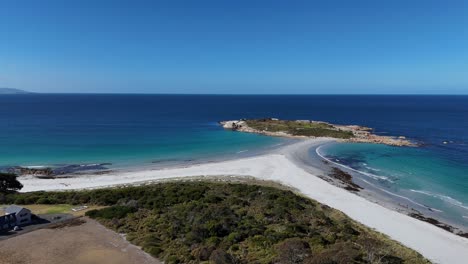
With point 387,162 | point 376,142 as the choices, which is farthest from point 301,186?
point 376,142

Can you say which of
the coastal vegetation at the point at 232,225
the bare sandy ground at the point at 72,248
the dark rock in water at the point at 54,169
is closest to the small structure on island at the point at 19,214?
the bare sandy ground at the point at 72,248

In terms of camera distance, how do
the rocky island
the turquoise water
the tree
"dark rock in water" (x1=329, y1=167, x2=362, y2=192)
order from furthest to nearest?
the rocky island < "dark rock in water" (x1=329, y1=167, x2=362, y2=192) < the tree < the turquoise water

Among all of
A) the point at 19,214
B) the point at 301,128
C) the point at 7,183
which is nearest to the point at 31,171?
the point at 7,183

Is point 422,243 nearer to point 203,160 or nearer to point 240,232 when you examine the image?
point 240,232

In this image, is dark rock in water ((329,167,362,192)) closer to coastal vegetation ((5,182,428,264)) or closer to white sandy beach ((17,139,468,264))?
white sandy beach ((17,139,468,264))

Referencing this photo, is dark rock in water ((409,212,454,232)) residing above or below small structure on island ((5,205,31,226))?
below

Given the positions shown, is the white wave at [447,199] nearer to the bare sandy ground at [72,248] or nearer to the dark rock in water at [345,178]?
the dark rock in water at [345,178]

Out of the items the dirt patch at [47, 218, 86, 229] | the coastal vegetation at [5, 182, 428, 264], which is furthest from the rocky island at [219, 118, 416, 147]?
the dirt patch at [47, 218, 86, 229]
